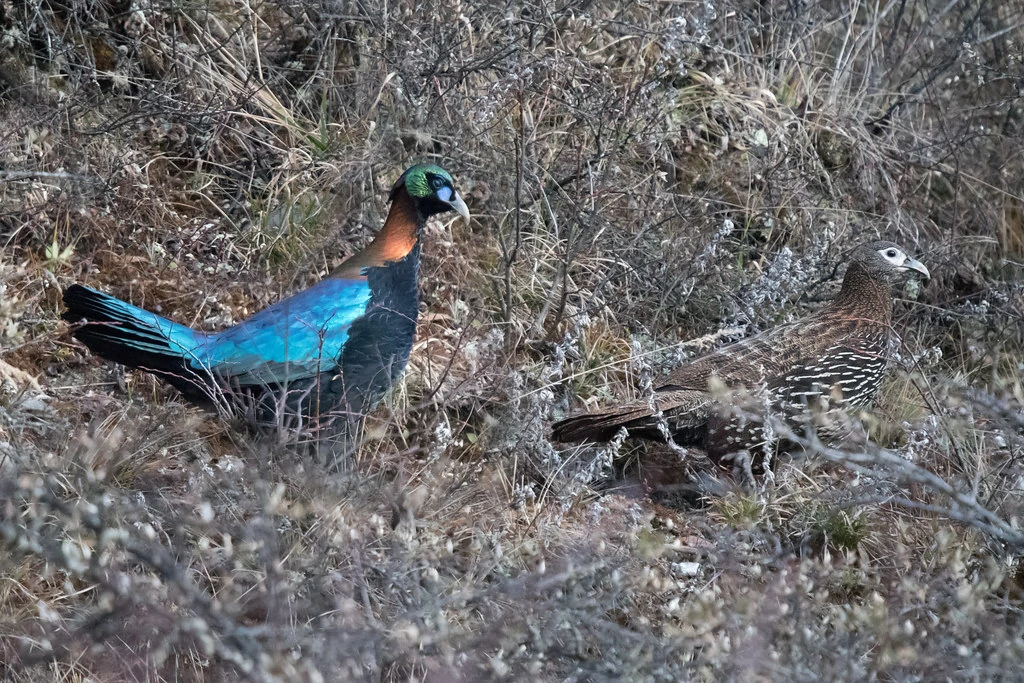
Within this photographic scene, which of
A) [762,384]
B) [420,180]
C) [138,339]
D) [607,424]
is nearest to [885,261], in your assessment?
[762,384]

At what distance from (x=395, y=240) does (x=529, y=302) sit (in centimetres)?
95

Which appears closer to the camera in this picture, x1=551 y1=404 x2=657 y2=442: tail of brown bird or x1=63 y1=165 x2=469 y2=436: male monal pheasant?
x1=63 y1=165 x2=469 y2=436: male monal pheasant

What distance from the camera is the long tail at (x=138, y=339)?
3.90 m

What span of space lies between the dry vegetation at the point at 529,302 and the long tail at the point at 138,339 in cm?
20

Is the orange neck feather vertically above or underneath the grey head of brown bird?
above

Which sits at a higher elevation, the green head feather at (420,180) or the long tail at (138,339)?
the green head feather at (420,180)

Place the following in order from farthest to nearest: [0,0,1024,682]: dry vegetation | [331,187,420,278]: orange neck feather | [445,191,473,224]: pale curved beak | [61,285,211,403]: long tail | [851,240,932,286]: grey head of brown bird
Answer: [851,240,932,286]: grey head of brown bird < [445,191,473,224]: pale curved beak < [331,187,420,278]: orange neck feather < [61,285,211,403]: long tail < [0,0,1024,682]: dry vegetation

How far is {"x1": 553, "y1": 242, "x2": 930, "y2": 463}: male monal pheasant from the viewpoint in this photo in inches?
175

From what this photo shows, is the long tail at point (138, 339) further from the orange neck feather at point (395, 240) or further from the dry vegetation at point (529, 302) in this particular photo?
the orange neck feather at point (395, 240)

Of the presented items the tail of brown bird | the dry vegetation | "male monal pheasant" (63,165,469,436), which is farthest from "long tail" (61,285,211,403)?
the tail of brown bird

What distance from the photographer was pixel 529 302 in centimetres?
522

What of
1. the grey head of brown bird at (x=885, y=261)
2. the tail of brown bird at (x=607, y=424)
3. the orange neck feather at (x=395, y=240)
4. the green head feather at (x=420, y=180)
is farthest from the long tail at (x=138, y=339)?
the grey head of brown bird at (x=885, y=261)

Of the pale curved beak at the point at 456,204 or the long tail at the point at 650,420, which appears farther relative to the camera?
the pale curved beak at the point at 456,204

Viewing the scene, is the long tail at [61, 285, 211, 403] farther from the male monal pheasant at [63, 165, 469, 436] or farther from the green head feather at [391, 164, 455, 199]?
the green head feather at [391, 164, 455, 199]
